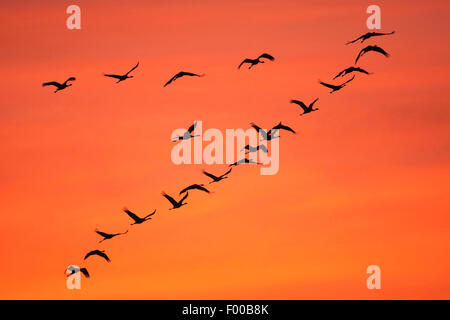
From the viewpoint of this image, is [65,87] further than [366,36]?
Yes

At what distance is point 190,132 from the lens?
2933 inches
